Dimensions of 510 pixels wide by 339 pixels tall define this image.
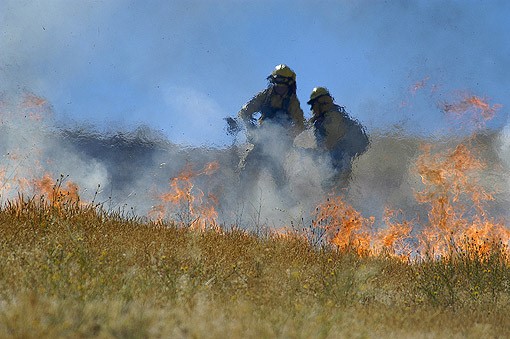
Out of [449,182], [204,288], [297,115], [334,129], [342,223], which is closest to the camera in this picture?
[204,288]

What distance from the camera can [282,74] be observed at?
13562mm

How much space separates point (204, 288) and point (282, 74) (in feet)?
33.2

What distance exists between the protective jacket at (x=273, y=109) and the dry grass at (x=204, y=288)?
5820mm

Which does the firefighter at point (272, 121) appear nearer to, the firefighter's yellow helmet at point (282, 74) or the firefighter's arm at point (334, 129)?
the firefighter's yellow helmet at point (282, 74)

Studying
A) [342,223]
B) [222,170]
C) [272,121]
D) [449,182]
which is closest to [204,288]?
[342,223]

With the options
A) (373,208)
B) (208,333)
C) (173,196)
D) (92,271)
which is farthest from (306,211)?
(208,333)

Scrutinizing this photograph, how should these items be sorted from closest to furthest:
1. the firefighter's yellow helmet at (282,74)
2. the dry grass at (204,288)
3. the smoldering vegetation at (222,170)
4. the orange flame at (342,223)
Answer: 1. the dry grass at (204,288)
2. the orange flame at (342,223)
3. the firefighter's yellow helmet at (282,74)
4. the smoldering vegetation at (222,170)

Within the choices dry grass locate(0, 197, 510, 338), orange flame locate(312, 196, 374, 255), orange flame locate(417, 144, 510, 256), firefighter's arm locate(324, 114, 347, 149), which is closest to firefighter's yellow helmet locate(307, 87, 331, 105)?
firefighter's arm locate(324, 114, 347, 149)

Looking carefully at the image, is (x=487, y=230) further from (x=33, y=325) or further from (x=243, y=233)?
(x=33, y=325)

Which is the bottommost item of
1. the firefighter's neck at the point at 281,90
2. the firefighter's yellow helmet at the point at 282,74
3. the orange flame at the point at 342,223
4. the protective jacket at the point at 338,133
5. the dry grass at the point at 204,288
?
the dry grass at the point at 204,288

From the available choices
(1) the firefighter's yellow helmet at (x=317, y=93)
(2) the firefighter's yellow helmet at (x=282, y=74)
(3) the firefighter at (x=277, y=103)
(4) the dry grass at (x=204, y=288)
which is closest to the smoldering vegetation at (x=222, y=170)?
(3) the firefighter at (x=277, y=103)

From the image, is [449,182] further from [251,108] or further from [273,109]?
[251,108]

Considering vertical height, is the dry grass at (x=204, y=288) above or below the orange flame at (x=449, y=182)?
below

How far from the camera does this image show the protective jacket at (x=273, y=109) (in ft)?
44.7
